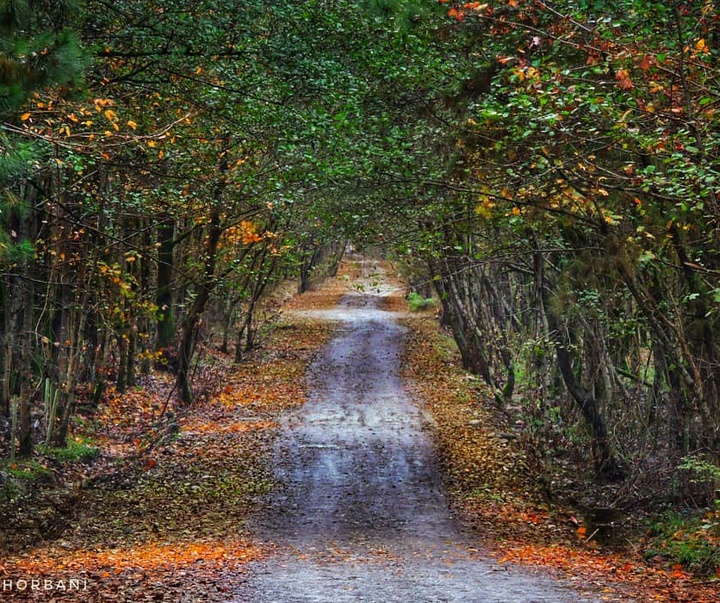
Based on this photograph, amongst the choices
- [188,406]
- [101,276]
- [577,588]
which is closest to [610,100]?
[577,588]

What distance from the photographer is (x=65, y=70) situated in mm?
6867

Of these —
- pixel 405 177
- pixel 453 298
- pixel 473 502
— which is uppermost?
pixel 405 177

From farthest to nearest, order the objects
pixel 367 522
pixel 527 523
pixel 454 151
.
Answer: pixel 454 151 < pixel 527 523 < pixel 367 522

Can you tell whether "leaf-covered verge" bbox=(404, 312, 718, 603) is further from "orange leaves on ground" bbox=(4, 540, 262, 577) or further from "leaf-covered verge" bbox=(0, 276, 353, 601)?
"leaf-covered verge" bbox=(0, 276, 353, 601)

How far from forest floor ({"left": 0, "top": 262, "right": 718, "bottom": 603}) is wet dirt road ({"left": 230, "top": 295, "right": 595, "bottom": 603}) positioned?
0.10m

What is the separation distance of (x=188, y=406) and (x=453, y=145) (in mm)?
10109

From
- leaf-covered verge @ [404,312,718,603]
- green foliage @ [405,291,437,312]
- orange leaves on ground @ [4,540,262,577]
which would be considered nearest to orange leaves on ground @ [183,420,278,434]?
leaf-covered verge @ [404,312,718,603]

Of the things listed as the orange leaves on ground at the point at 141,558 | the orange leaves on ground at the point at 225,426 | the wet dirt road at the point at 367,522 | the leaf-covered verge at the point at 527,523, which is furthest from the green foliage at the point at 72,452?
the leaf-covered verge at the point at 527,523

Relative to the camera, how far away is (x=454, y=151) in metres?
13.3

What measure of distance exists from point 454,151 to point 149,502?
7245 millimetres

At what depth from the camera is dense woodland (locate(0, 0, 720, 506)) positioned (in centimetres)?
794

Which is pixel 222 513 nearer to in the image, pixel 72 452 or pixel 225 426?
pixel 72 452

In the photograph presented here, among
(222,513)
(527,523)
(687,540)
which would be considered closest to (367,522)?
(222,513)

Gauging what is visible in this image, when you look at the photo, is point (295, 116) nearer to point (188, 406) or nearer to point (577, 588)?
point (577, 588)
